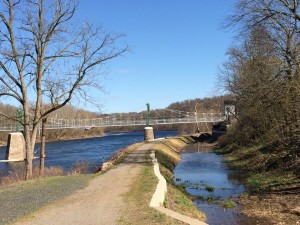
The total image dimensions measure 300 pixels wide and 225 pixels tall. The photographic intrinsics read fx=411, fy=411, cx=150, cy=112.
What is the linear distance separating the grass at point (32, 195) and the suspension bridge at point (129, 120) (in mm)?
66227

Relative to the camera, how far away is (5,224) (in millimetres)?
9188

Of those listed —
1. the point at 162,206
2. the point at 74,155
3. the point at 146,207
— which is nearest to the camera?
the point at 146,207

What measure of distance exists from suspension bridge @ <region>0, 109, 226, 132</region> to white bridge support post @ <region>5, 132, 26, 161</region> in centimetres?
1986

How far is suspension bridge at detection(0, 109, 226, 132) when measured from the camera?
3757 inches

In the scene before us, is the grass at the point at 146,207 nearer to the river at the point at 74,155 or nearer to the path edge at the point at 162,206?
the path edge at the point at 162,206

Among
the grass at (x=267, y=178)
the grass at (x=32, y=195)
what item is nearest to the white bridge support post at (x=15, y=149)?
the grass at (x=267, y=178)

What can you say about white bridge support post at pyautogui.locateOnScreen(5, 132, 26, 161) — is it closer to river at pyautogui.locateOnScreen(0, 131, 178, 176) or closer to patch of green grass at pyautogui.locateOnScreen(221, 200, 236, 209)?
river at pyautogui.locateOnScreen(0, 131, 178, 176)

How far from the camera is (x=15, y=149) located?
6281cm

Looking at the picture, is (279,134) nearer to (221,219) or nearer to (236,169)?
(221,219)

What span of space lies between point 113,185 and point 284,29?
32.9ft

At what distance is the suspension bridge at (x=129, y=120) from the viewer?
9544cm

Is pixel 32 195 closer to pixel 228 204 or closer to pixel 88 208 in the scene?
pixel 88 208

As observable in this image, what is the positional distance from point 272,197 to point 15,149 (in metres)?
54.2

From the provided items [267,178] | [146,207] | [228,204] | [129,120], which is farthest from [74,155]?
[129,120]
